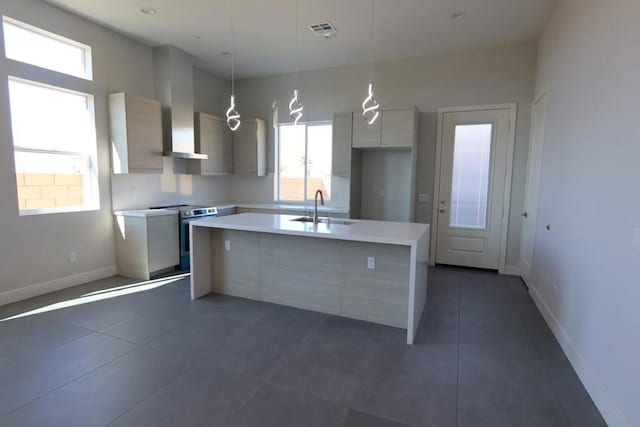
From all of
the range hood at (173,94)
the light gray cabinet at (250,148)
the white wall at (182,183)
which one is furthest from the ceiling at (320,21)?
the light gray cabinet at (250,148)

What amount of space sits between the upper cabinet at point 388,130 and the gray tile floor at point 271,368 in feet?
8.15

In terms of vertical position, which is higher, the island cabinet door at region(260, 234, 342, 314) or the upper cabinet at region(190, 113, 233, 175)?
the upper cabinet at region(190, 113, 233, 175)

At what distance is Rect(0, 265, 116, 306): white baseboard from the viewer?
356 centimetres

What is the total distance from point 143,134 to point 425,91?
4.19 meters

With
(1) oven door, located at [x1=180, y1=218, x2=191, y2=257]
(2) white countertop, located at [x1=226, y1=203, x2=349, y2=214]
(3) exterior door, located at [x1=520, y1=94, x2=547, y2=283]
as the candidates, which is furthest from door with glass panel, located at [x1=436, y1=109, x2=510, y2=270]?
(1) oven door, located at [x1=180, y1=218, x2=191, y2=257]

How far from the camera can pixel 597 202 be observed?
227cm

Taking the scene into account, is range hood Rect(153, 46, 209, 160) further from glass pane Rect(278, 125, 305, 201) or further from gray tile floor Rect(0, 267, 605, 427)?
gray tile floor Rect(0, 267, 605, 427)

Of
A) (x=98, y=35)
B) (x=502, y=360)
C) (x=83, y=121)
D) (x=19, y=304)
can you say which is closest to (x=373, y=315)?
(x=502, y=360)

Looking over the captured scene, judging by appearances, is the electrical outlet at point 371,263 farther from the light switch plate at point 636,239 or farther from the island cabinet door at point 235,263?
the light switch plate at point 636,239

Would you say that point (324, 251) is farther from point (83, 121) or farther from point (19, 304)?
point (83, 121)

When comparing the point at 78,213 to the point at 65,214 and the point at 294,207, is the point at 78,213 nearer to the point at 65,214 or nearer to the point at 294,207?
the point at 65,214

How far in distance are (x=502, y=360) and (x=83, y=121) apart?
529cm

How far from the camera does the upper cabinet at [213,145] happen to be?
18.1 feet

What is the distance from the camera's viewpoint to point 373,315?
3.16m
